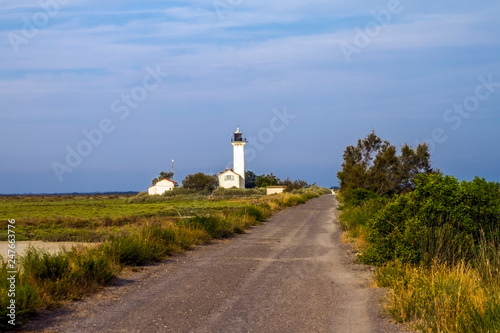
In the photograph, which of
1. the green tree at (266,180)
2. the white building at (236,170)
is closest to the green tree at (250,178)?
the green tree at (266,180)

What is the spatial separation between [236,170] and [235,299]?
277 ft

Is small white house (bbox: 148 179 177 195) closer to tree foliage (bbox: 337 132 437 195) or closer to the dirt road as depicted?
tree foliage (bbox: 337 132 437 195)

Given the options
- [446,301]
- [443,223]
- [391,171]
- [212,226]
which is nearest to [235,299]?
[446,301]

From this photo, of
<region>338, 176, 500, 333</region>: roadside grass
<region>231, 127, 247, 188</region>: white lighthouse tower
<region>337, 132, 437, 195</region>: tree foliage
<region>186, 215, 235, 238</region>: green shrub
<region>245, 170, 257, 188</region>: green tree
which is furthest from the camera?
<region>245, 170, 257, 188</region>: green tree

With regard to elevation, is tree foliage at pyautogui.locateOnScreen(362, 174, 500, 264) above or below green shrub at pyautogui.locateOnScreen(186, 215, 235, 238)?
above

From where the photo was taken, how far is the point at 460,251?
36.3 feet

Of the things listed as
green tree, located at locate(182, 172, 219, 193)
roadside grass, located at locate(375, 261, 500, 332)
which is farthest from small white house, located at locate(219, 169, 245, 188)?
roadside grass, located at locate(375, 261, 500, 332)

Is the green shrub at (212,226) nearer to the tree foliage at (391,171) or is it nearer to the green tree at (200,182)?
the tree foliage at (391,171)

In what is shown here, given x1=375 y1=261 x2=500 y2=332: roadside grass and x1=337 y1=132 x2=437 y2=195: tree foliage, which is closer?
x1=375 y1=261 x2=500 y2=332: roadside grass

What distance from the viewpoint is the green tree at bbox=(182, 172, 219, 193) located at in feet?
334

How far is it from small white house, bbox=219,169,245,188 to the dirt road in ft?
255

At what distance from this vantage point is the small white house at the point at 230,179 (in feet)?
307

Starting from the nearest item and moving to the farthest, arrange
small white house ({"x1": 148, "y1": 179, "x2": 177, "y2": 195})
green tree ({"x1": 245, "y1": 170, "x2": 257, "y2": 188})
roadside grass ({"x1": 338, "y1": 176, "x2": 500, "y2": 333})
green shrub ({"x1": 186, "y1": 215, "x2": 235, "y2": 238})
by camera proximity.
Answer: roadside grass ({"x1": 338, "y1": 176, "x2": 500, "y2": 333}), green shrub ({"x1": 186, "y1": 215, "x2": 235, "y2": 238}), small white house ({"x1": 148, "y1": 179, "x2": 177, "y2": 195}), green tree ({"x1": 245, "y1": 170, "x2": 257, "y2": 188})

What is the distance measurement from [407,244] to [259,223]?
18.4 metres
